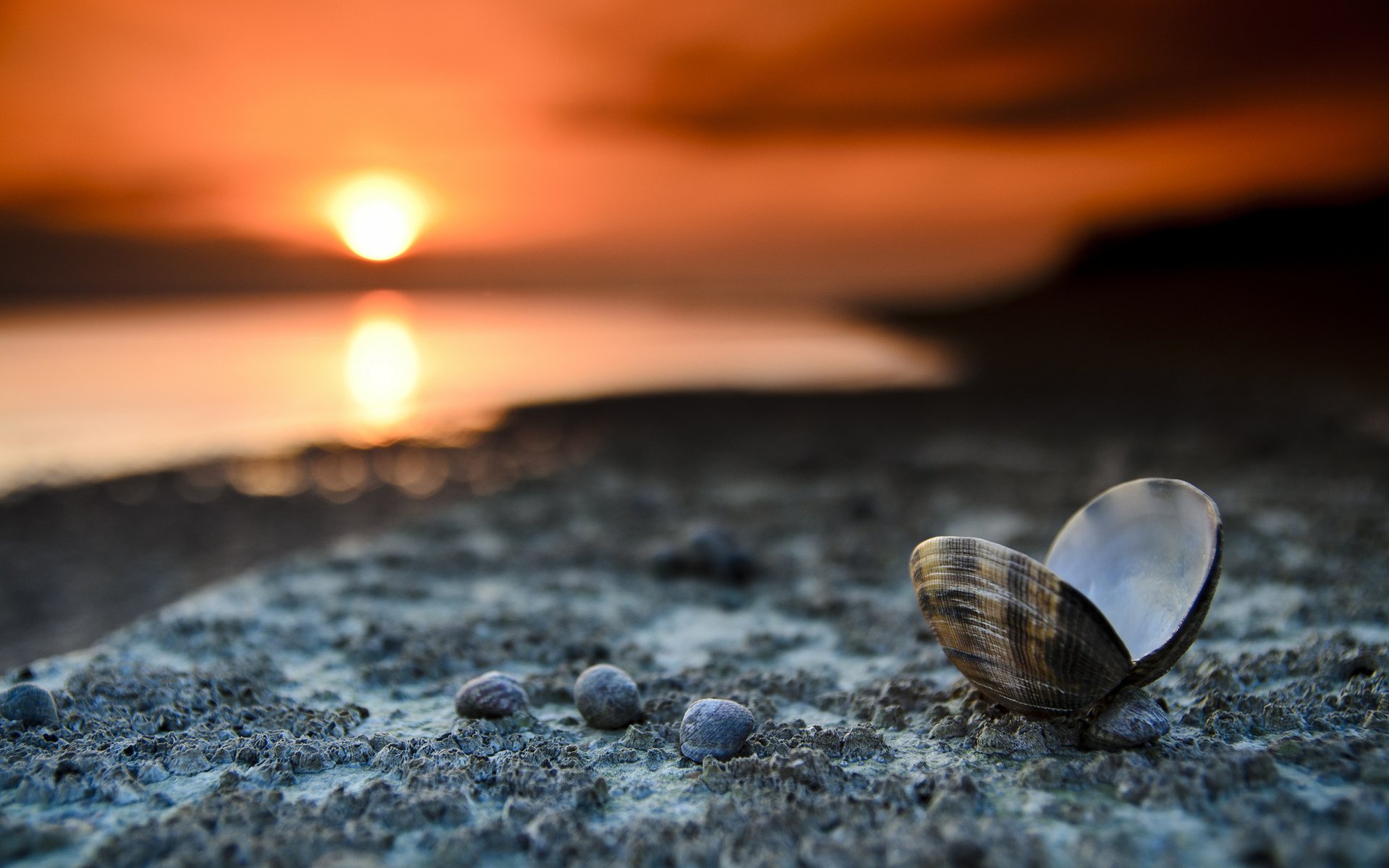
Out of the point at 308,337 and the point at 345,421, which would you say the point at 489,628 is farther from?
the point at 308,337

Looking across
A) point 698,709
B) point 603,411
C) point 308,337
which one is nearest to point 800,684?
point 698,709

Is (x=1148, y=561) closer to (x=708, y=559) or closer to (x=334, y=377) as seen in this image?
(x=708, y=559)

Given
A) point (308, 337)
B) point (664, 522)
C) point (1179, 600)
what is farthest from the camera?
point (308, 337)

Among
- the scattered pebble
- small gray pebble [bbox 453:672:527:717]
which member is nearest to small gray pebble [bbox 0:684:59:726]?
small gray pebble [bbox 453:672:527:717]

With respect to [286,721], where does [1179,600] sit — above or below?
above

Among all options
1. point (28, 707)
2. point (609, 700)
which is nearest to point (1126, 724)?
point (609, 700)

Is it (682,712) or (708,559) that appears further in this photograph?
(708,559)
